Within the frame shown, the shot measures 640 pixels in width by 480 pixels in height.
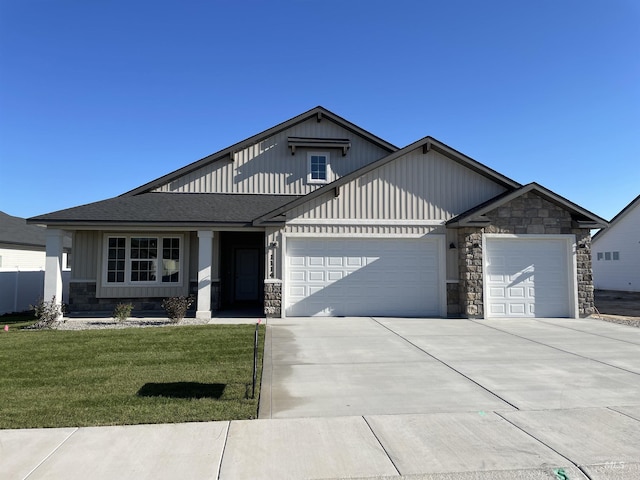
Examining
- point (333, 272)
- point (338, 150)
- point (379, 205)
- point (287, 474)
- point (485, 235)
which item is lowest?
point (287, 474)

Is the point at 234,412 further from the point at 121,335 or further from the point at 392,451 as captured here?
the point at 121,335

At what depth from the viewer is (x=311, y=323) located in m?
12.1

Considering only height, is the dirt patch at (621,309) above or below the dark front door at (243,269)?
below

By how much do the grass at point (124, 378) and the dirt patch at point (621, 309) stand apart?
1145cm

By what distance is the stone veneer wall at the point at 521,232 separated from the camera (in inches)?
514

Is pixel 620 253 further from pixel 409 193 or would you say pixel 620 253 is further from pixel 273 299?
pixel 273 299

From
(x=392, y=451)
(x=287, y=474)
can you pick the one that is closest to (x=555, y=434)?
(x=392, y=451)

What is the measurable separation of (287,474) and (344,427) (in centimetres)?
114

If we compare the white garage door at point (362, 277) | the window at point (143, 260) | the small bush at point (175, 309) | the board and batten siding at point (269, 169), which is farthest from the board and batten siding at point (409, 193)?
the window at point (143, 260)

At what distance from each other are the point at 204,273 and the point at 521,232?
394 inches

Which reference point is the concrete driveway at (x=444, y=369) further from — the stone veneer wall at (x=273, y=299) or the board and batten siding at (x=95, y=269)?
the board and batten siding at (x=95, y=269)

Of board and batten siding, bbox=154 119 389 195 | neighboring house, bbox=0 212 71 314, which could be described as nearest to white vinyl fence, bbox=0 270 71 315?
neighboring house, bbox=0 212 71 314

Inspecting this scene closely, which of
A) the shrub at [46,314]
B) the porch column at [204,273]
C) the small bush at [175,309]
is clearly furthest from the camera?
the porch column at [204,273]

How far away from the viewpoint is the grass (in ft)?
16.3
